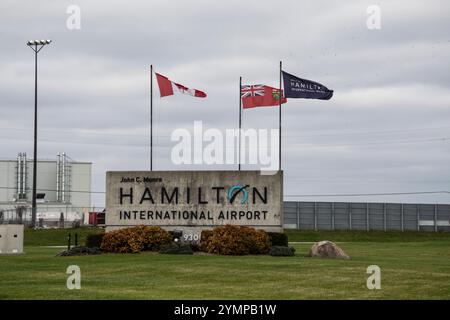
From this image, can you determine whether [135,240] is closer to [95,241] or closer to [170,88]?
[95,241]

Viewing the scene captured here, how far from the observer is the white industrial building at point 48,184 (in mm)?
95944

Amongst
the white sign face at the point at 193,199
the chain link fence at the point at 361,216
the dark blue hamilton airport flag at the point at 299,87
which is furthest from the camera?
the chain link fence at the point at 361,216

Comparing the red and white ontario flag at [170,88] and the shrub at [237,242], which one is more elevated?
the red and white ontario flag at [170,88]

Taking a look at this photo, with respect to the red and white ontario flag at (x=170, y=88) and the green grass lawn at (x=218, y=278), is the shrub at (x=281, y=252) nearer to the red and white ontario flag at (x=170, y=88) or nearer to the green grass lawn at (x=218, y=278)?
the green grass lawn at (x=218, y=278)

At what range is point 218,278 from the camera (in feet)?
77.9

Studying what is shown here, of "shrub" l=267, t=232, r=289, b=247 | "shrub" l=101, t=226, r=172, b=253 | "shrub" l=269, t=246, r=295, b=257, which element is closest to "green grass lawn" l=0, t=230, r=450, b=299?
"shrub" l=269, t=246, r=295, b=257

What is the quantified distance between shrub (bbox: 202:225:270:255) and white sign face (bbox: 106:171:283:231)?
3.26m

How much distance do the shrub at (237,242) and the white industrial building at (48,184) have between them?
192 ft

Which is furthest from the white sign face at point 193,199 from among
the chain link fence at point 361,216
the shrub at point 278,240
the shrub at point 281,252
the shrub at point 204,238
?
the chain link fence at point 361,216

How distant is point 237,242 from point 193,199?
5.61 m

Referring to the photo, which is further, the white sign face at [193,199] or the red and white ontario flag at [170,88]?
the red and white ontario flag at [170,88]
